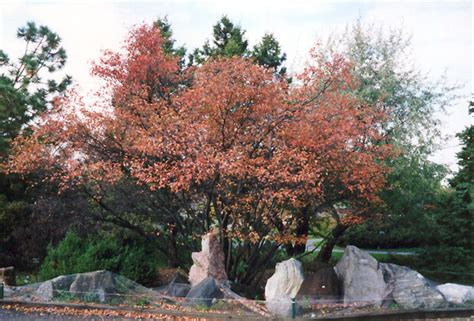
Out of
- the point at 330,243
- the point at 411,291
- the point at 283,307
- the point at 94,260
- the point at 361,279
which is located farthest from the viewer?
the point at 330,243

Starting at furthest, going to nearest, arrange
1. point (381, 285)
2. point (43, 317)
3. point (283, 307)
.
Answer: point (381, 285) < point (43, 317) < point (283, 307)

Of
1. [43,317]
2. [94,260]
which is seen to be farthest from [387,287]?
[43,317]

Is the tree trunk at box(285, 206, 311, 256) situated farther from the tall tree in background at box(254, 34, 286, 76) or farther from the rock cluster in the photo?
the tall tree in background at box(254, 34, 286, 76)

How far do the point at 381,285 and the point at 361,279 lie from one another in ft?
1.24

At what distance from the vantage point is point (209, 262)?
11.2m

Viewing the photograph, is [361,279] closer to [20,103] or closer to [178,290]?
[178,290]

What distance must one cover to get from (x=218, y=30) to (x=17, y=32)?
8.32 metres

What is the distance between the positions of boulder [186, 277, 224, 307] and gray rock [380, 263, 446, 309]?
127 inches

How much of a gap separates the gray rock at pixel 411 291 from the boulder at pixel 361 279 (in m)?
0.21

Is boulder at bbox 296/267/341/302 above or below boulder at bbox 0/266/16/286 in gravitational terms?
below

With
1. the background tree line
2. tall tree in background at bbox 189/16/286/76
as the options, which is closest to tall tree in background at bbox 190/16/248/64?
tall tree in background at bbox 189/16/286/76

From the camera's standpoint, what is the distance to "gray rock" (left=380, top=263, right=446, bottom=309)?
10.1m

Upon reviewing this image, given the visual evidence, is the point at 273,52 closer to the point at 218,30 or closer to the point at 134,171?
the point at 218,30

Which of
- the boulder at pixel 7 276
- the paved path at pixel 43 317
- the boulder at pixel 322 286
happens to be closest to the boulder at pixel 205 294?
the paved path at pixel 43 317
